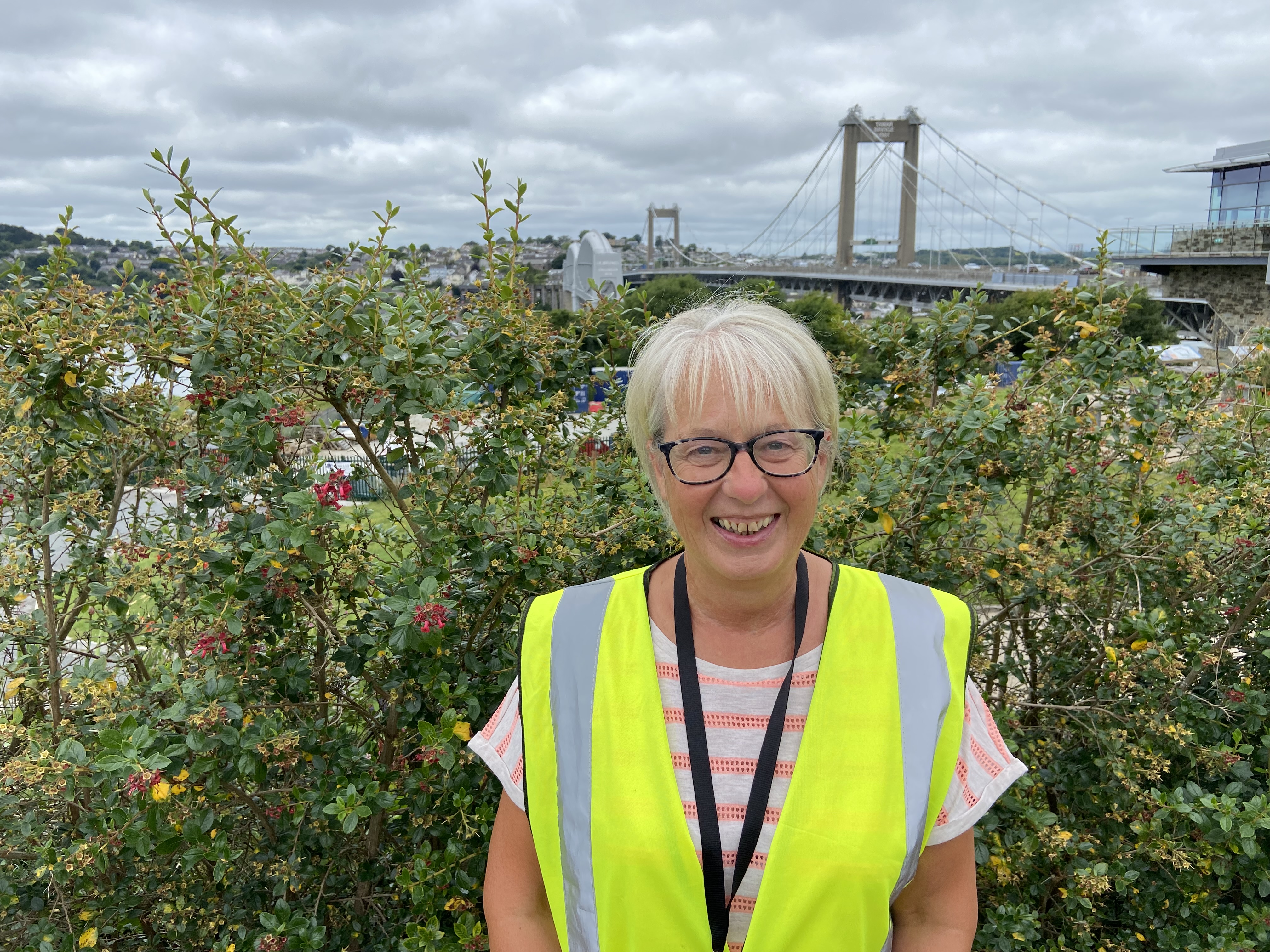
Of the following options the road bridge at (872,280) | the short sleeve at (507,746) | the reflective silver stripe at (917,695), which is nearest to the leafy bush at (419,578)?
the short sleeve at (507,746)

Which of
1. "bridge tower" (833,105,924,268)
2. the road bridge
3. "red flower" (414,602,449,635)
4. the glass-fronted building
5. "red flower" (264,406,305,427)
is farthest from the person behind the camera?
"bridge tower" (833,105,924,268)

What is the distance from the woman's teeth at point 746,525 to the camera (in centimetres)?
122

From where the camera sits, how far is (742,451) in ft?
3.94

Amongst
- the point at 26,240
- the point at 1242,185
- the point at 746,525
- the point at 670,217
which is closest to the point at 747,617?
the point at 746,525

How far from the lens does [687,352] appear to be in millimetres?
1221

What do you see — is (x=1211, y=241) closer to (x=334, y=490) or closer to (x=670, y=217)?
(x=334, y=490)

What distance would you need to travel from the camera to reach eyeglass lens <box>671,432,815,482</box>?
1206 mm

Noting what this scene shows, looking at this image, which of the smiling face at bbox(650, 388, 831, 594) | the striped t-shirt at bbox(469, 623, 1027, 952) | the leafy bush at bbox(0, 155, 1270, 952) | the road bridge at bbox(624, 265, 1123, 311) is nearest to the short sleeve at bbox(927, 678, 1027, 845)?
the striped t-shirt at bbox(469, 623, 1027, 952)

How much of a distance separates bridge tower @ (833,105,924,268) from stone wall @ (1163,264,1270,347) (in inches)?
677

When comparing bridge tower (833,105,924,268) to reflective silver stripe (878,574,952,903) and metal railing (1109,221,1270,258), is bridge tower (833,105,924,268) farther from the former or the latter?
reflective silver stripe (878,574,952,903)

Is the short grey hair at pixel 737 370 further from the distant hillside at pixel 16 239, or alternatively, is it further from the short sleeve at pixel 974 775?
the distant hillside at pixel 16 239

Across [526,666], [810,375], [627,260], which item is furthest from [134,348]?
[627,260]

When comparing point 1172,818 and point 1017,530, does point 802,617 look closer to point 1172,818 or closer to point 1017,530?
point 1172,818

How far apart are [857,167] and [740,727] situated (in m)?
45.0
